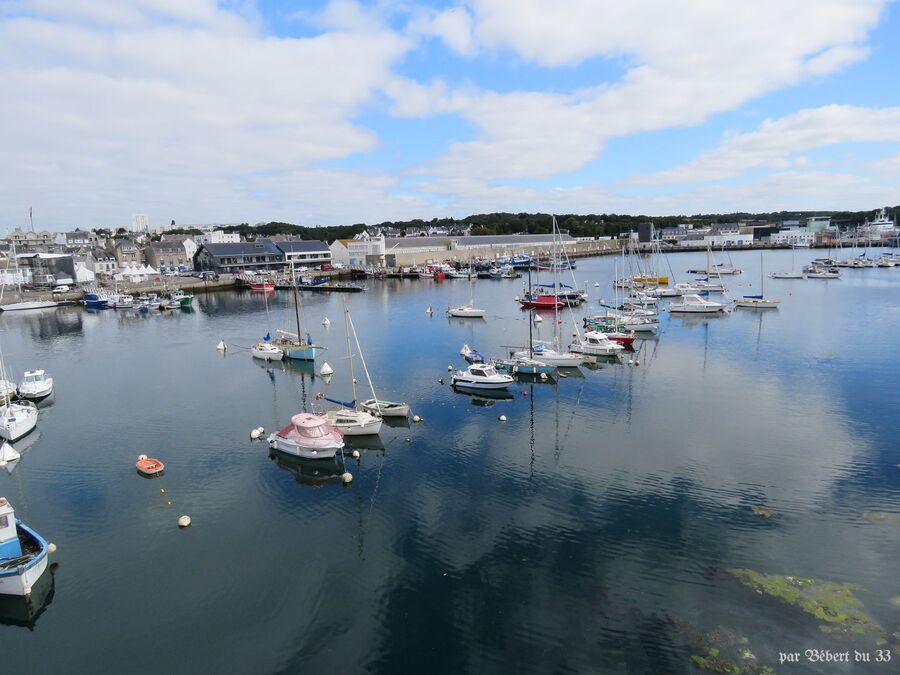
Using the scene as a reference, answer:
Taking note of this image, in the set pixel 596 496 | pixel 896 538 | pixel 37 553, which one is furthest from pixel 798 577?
pixel 37 553

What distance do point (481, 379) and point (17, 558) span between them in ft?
77.0

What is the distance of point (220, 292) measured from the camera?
3784 inches

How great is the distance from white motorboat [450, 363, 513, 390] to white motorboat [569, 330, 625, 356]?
10.2 meters

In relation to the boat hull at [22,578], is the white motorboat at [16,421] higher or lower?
higher

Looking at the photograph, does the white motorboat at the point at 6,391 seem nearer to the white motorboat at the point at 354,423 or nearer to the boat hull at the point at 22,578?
the boat hull at the point at 22,578

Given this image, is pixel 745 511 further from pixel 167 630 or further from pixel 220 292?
pixel 220 292

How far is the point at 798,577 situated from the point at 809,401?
60.3ft

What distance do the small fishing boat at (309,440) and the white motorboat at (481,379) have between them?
10.8 meters

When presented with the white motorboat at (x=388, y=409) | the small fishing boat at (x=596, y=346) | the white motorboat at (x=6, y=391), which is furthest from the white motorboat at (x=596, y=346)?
the white motorboat at (x=6, y=391)

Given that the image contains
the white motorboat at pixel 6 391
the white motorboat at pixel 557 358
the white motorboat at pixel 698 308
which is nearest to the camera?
the white motorboat at pixel 6 391

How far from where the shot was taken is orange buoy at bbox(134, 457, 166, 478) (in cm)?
2325

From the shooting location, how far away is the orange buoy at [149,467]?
76.3 ft

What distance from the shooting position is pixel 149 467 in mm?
23391

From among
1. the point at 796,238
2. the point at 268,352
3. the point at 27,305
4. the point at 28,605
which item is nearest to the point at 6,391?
the point at 268,352
